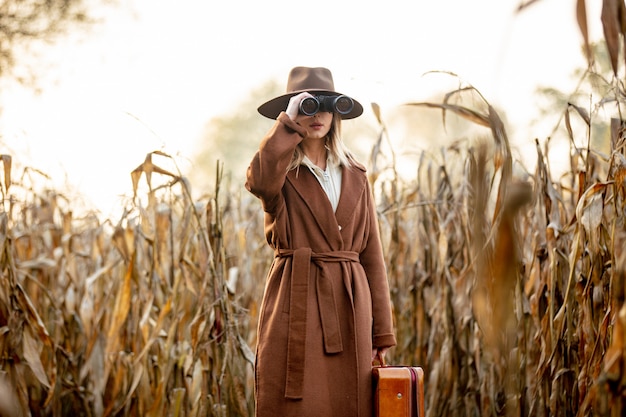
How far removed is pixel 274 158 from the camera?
6.50ft

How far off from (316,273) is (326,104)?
1.53 feet

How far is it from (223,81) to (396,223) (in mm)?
→ 17644

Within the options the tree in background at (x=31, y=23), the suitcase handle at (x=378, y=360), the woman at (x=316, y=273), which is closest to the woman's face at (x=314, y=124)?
the woman at (x=316, y=273)

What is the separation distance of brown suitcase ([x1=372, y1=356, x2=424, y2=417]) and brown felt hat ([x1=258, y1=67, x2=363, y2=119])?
750 mm

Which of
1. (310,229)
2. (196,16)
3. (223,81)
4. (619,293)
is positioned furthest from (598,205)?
(223,81)

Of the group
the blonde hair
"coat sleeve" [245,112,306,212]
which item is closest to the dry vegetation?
"coat sleeve" [245,112,306,212]

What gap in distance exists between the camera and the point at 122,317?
8.85 ft

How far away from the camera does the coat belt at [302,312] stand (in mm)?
1999

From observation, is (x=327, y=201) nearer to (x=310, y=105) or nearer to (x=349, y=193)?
(x=349, y=193)

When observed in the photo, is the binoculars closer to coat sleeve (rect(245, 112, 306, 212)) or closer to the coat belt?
coat sleeve (rect(245, 112, 306, 212))

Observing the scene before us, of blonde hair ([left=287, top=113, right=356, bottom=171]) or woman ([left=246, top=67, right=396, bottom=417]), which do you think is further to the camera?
blonde hair ([left=287, top=113, right=356, bottom=171])

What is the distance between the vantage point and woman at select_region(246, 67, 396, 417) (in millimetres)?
2008

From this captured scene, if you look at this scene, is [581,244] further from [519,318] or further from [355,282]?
[355,282]

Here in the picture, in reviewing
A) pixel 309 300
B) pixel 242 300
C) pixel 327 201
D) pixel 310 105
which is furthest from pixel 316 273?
pixel 242 300
